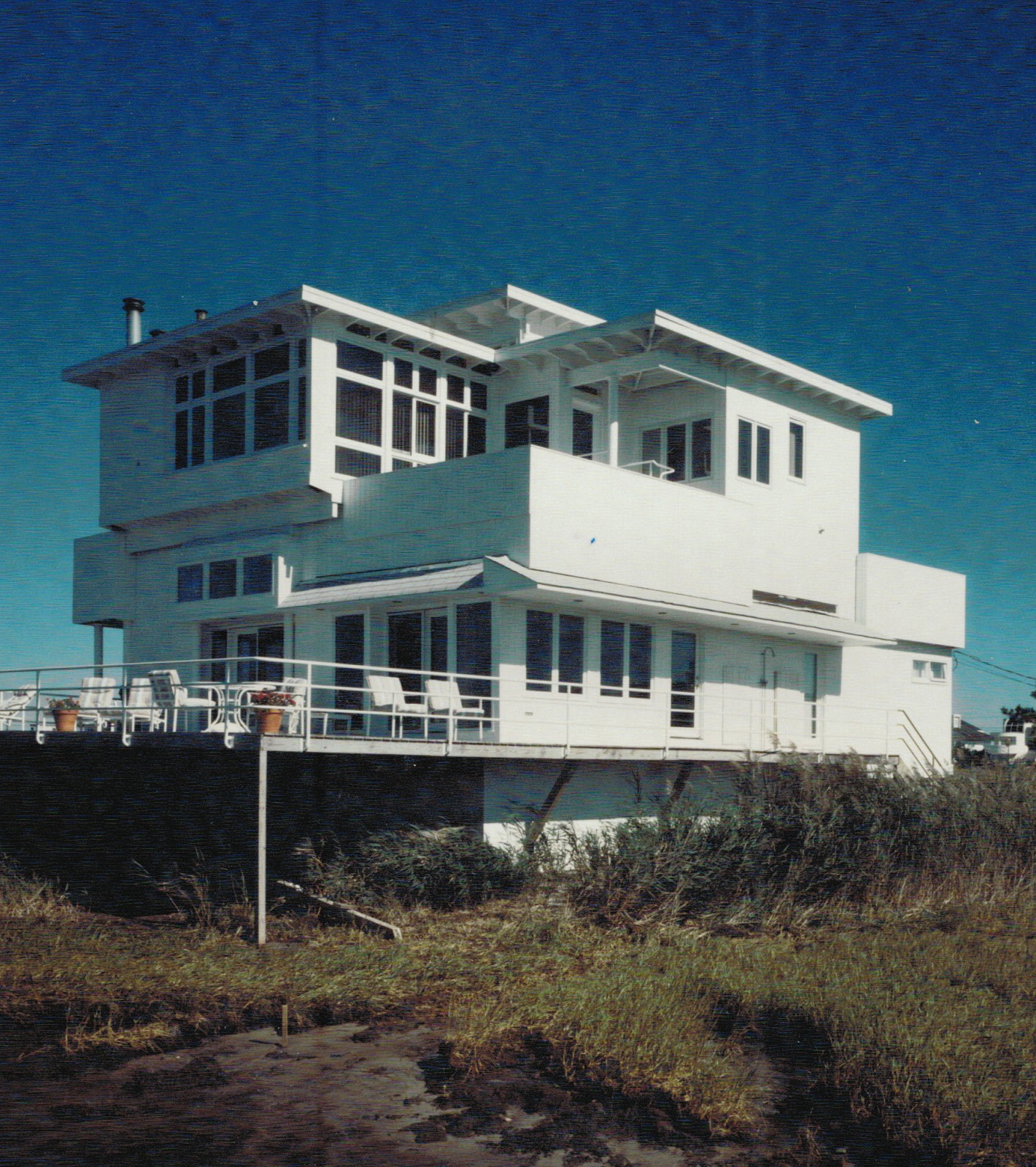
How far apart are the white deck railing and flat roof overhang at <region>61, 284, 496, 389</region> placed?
5.69 metres

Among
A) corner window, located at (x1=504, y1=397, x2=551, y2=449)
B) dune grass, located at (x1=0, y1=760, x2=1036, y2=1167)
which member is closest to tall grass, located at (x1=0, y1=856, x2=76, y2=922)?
dune grass, located at (x1=0, y1=760, x2=1036, y2=1167)

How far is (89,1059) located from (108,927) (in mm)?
5530

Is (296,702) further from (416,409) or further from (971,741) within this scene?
(971,741)

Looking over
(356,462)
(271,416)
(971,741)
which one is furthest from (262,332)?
(971,741)

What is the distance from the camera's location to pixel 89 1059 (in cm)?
1110

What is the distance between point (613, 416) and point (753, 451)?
10.4 feet

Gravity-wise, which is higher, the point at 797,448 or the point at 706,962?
the point at 797,448

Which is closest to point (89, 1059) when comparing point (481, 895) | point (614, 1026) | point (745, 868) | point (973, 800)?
point (614, 1026)

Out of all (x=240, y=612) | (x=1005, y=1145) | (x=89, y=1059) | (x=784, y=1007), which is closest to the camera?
(x=1005, y=1145)

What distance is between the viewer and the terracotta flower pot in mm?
15328

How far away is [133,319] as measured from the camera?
26.6 metres

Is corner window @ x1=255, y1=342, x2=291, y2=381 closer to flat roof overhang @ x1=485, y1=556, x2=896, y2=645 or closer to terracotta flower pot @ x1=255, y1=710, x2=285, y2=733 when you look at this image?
flat roof overhang @ x1=485, y1=556, x2=896, y2=645

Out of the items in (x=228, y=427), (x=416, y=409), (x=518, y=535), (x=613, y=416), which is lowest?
(x=518, y=535)

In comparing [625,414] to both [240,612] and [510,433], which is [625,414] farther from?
[240,612]
